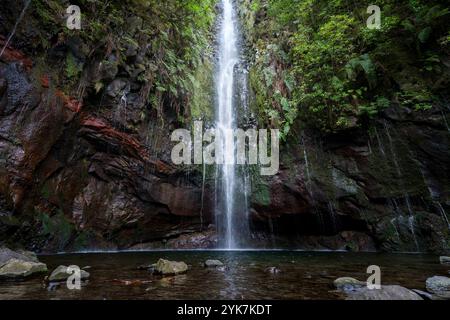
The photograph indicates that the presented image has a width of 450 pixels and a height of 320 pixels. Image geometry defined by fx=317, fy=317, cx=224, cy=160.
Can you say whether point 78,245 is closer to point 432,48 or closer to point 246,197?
point 246,197

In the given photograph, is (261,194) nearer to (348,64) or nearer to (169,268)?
(348,64)

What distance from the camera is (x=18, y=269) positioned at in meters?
6.00

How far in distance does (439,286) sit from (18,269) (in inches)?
293

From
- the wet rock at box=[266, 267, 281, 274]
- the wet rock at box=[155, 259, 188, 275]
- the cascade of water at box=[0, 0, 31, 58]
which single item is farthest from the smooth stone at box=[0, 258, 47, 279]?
the cascade of water at box=[0, 0, 31, 58]

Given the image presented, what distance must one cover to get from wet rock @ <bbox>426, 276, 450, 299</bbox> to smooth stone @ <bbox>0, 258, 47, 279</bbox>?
7.08 metres

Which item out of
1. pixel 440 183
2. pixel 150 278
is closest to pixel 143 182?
pixel 150 278

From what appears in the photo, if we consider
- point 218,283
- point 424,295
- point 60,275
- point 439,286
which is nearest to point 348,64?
point 439,286

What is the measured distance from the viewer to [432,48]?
11.9 m

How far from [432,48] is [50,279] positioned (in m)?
14.0

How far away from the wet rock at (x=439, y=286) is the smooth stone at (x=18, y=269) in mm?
7083

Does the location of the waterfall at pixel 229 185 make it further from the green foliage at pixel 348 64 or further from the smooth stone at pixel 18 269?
the smooth stone at pixel 18 269

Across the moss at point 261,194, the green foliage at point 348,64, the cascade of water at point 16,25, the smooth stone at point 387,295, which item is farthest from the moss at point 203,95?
the smooth stone at point 387,295

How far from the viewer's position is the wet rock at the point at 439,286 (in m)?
4.88

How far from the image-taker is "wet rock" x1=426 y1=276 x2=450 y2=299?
4879 mm
